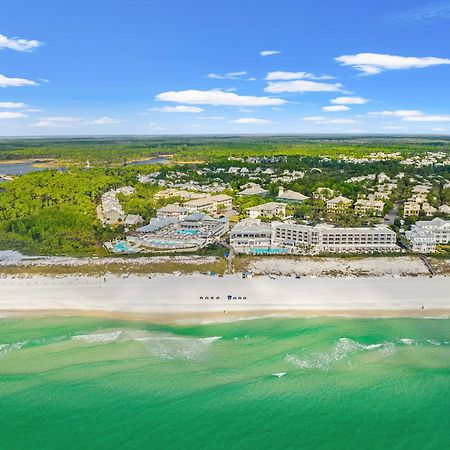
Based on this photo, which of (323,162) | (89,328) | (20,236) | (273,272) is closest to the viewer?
(89,328)

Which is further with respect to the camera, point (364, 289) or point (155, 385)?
point (364, 289)

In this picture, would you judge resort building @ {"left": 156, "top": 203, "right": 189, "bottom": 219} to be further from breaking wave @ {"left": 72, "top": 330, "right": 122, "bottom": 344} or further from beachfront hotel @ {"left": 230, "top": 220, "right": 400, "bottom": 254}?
breaking wave @ {"left": 72, "top": 330, "right": 122, "bottom": 344}

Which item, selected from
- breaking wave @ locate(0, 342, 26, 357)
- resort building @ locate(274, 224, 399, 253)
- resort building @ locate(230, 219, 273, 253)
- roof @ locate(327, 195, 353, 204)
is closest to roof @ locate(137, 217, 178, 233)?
resort building @ locate(230, 219, 273, 253)

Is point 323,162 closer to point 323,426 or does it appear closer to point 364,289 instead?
point 364,289

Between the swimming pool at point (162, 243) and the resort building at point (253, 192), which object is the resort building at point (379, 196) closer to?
the resort building at point (253, 192)

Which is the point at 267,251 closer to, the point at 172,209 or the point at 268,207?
the point at 268,207

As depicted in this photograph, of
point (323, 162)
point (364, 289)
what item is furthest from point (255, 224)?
point (323, 162)
